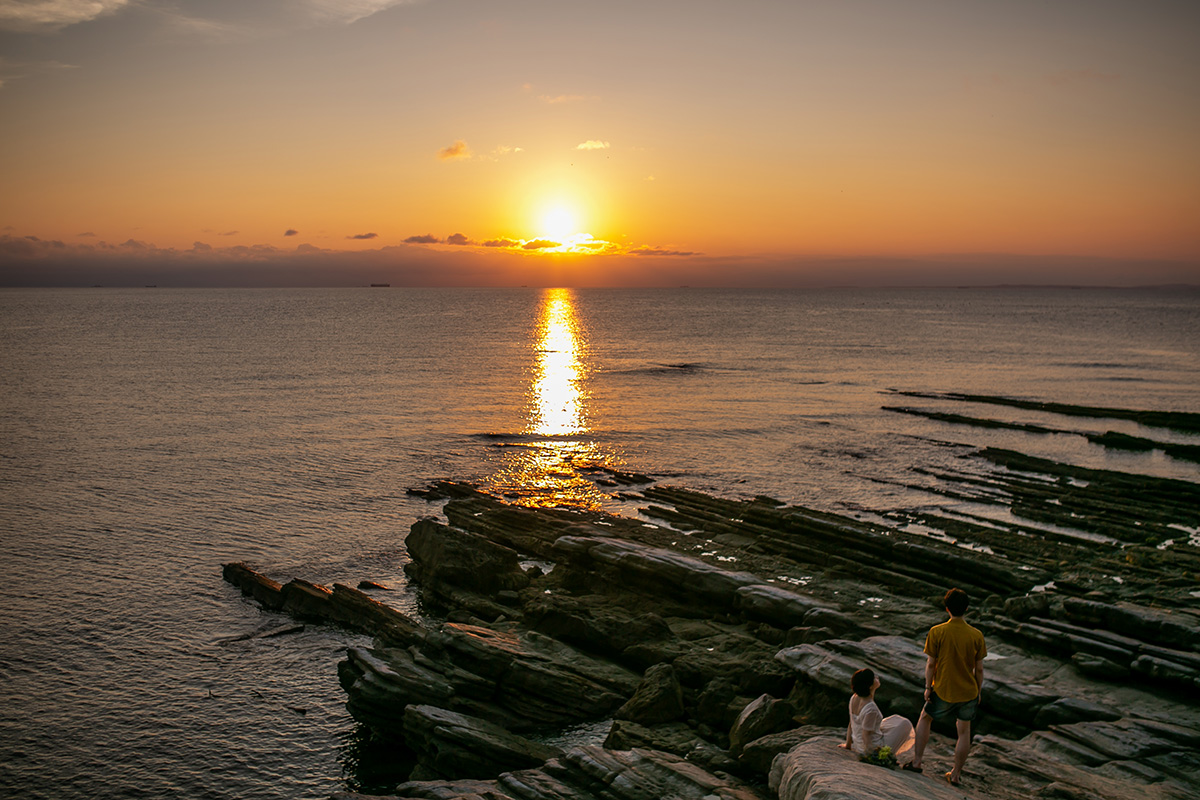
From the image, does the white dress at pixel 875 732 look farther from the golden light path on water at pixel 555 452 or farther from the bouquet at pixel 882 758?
the golden light path on water at pixel 555 452

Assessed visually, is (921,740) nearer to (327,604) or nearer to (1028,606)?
(1028,606)

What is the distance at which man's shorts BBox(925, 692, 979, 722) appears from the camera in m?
11.8

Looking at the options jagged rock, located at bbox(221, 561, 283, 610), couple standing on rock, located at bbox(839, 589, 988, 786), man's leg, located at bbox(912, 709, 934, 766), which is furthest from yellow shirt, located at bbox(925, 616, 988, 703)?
jagged rock, located at bbox(221, 561, 283, 610)

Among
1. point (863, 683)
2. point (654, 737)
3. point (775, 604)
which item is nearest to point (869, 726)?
point (863, 683)

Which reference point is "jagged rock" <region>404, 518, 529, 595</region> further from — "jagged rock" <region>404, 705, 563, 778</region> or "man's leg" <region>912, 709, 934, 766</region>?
"man's leg" <region>912, 709, 934, 766</region>

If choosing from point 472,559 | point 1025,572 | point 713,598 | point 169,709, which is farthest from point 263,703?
point 1025,572

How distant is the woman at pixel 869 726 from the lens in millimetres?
12133

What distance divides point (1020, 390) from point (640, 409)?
40.2 meters

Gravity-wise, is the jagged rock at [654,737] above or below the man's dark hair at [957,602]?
below

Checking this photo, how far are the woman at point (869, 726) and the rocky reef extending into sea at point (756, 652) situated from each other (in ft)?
1.56

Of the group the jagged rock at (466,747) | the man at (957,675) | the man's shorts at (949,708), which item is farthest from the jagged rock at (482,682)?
the man at (957,675)

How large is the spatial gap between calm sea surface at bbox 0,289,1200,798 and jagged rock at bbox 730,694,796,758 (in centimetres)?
946

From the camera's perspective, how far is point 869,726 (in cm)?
1217

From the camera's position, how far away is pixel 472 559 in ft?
91.2
